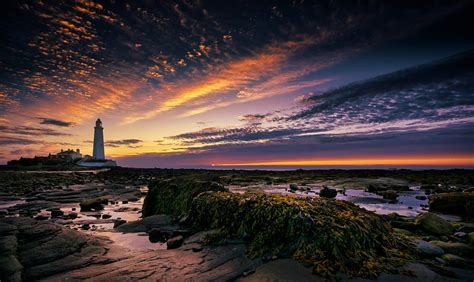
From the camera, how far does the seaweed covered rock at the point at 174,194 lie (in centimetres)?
834

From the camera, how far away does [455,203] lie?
8.83 metres

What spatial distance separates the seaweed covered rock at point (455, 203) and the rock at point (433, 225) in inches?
140

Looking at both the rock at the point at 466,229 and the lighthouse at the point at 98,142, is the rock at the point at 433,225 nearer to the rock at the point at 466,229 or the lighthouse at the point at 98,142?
the rock at the point at 466,229

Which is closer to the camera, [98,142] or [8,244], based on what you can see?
[8,244]

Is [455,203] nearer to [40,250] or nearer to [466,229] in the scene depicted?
[466,229]

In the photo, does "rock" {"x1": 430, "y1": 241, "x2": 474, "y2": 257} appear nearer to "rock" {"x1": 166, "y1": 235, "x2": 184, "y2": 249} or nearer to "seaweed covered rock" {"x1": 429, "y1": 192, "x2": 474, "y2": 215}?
"rock" {"x1": 166, "y1": 235, "x2": 184, "y2": 249}

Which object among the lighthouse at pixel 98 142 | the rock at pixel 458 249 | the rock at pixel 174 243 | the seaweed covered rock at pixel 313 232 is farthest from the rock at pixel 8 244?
the lighthouse at pixel 98 142

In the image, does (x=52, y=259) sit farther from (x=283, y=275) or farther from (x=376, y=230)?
(x=376, y=230)

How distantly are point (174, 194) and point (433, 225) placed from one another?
7.66 meters

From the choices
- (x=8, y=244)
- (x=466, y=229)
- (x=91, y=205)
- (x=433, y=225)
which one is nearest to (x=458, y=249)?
(x=433, y=225)

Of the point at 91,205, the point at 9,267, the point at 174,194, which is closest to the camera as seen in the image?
the point at 9,267

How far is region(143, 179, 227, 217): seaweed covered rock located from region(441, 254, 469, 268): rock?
568cm

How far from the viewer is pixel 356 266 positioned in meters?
3.85

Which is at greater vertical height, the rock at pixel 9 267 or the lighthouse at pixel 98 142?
the lighthouse at pixel 98 142
